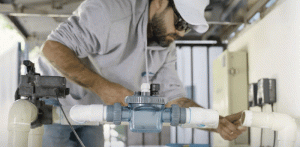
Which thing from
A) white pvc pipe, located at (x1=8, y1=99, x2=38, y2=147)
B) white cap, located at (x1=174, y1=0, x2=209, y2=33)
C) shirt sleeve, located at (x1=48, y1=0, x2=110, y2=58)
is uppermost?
white cap, located at (x1=174, y1=0, x2=209, y2=33)

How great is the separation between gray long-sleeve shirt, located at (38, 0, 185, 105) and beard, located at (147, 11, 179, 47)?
1.6 inches

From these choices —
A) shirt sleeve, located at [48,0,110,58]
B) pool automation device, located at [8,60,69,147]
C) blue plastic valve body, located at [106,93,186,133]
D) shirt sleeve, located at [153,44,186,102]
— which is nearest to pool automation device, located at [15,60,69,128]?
pool automation device, located at [8,60,69,147]

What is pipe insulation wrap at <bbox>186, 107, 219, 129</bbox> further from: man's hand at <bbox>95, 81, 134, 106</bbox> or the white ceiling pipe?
man's hand at <bbox>95, 81, 134, 106</bbox>

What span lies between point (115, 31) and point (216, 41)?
5.66ft

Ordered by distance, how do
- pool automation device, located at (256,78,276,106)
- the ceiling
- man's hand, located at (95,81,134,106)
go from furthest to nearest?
1. the ceiling
2. pool automation device, located at (256,78,276,106)
3. man's hand, located at (95,81,134,106)

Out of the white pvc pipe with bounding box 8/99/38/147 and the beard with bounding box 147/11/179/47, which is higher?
the beard with bounding box 147/11/179/47

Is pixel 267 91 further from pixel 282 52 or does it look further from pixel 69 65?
pixel 69 65

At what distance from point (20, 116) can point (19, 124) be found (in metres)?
0.02

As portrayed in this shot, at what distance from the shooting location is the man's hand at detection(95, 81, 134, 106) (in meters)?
Result: 0.89

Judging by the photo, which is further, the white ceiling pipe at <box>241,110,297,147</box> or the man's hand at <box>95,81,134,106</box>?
the man's hand at <box>95,81,134,106</box>

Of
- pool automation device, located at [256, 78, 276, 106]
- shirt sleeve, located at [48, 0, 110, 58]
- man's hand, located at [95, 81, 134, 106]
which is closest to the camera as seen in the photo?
man's hand, located at [95, 81, 134, 106]

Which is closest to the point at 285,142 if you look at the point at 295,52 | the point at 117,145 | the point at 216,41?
the point at 295,52

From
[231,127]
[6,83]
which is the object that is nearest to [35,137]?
[6,83]

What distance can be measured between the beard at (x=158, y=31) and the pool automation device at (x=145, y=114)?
2.00 ft
